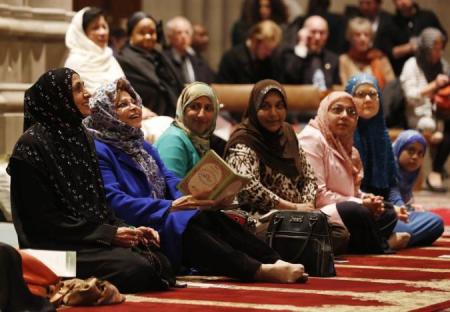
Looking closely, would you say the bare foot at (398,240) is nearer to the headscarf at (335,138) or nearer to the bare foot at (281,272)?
the headscarf at (335,138)

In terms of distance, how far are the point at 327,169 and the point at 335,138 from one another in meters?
0.23

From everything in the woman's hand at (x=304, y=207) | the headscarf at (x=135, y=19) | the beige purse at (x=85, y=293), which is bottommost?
the beige purse at (x=85, y=293)

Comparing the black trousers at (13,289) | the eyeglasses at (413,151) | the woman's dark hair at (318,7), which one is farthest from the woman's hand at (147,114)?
the woman's dark hair at (318,7)

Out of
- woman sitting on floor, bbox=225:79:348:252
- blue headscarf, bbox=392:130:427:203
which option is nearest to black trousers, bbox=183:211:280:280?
woman sitting on floor, bbox=225:79:348:252

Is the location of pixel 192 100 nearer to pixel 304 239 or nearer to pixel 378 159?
pixel 304 239

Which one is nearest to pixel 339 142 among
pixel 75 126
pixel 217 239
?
pixel 217 239

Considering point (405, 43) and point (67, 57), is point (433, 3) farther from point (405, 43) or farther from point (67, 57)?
point (67, 57)

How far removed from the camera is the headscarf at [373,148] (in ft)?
33.3

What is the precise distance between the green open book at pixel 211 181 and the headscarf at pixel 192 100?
114cm

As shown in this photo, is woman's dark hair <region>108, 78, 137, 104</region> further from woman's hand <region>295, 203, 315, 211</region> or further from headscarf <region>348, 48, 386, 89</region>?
headscarf <region>348, 48, 386, 89</region>

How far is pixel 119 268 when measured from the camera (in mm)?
7211

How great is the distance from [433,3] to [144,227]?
11.5 m

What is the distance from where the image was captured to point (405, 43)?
15602 mm

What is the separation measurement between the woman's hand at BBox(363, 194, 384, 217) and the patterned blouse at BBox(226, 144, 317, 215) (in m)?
0.45
